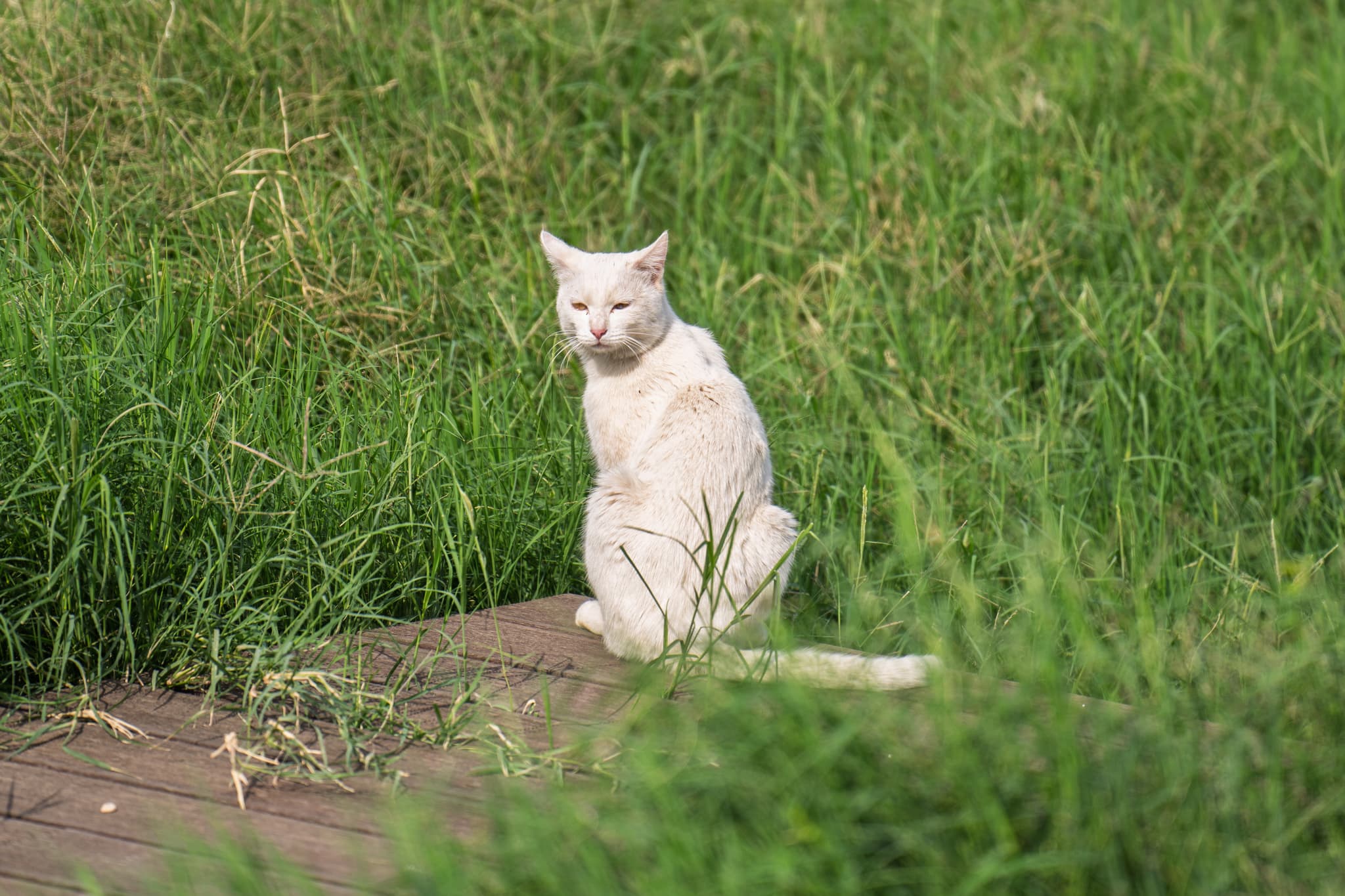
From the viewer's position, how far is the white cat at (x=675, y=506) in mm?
2822

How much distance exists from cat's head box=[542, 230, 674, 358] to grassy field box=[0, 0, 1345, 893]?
443 millimetres

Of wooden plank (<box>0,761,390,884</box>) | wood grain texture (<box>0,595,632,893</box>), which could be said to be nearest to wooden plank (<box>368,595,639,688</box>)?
wood grain texture (<box>0,595,632,893</box>)

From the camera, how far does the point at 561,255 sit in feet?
12.2

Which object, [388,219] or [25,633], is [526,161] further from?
[25,633]

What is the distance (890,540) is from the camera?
14.3 feet

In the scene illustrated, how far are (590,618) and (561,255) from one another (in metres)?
1.09

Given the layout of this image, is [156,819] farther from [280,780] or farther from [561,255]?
[561,255]

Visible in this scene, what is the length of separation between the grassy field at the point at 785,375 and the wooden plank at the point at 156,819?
0.54 feet

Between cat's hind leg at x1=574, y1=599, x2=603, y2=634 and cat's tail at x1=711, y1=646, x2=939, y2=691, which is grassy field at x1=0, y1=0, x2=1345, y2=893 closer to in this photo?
cat's tail at x1=711, y1=646, x2=939, y2=691

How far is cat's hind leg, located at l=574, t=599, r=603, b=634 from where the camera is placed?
10.7 ft

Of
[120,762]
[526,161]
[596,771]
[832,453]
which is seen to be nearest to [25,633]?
[120,762]

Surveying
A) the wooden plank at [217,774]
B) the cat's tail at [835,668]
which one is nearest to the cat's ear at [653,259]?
the cat's tail at [835,668]

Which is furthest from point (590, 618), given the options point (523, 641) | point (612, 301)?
point (612, 301)

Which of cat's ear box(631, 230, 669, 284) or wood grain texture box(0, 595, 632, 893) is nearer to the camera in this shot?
wood grain texture box(0, 595, 632, 893)
